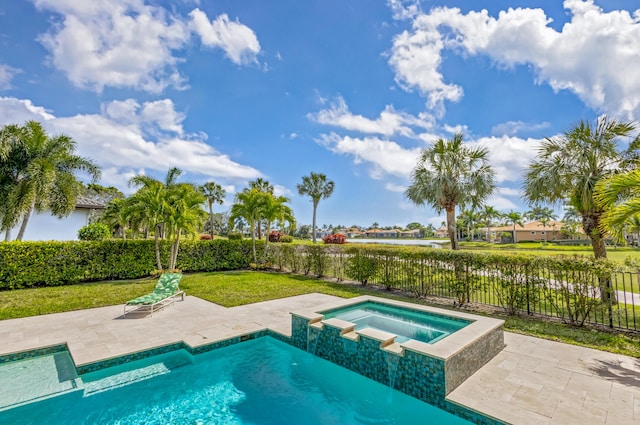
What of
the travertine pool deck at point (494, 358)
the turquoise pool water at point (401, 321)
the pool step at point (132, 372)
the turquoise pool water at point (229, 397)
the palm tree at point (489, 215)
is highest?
the palm tree at point (489, 215)

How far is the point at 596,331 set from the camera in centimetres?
616

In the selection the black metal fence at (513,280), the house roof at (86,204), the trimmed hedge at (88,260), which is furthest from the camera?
the house roof at (86,204)

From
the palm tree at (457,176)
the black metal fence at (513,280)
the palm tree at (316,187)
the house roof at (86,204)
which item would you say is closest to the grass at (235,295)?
the black metal fence at (513,280)

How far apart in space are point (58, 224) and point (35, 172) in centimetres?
691

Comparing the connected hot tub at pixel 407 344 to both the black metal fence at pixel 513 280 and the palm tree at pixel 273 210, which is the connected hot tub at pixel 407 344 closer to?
the black metal fence at pixel 513 280

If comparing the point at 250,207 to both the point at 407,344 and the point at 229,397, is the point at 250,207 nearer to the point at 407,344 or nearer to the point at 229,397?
the point at 229,397

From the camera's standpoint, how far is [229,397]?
425 centimetres

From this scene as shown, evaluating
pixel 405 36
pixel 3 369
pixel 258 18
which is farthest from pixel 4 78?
pixel 405 36

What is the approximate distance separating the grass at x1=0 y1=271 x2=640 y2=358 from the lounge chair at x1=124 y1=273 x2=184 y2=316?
1098 millimetres

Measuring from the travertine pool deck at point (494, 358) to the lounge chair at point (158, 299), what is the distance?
34cm

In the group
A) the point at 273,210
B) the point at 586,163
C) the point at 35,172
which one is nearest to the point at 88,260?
the point at 35,172

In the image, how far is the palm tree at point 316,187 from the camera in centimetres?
4091

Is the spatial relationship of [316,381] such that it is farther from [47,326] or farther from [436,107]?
[436,107]

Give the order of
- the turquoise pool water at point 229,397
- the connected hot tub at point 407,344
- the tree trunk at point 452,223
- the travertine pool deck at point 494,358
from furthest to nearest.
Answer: the tree trunk at point 452,223
the connected hot tub at point 407,344
the turquoise pool water at point 229,397
the travertine pool deck at point 494,358
